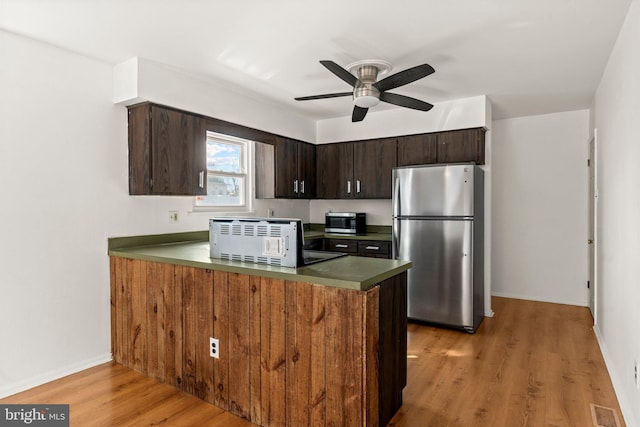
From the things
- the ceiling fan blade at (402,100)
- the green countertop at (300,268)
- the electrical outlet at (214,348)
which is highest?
the ceiling fan blade at (402,100)

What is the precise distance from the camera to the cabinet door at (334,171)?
4.69m

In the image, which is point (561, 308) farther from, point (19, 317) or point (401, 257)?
point (19, 317)

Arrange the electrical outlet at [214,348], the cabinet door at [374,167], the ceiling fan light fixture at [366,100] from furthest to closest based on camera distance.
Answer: the cabinet door at [374,167], the ceiling fan light fixture at [366,100], the electrical outlet at [214,348]

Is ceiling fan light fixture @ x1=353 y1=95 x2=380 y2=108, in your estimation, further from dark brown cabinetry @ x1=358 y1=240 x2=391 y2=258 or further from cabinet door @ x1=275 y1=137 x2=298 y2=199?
dark brown cabinetry @ x1=358 y1=240 x2=391 y2=258

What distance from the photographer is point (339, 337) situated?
5.99ft

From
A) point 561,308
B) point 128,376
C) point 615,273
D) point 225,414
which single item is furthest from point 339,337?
point 561,308

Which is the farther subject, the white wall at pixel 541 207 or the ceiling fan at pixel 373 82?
the white wall at pixel 541 207

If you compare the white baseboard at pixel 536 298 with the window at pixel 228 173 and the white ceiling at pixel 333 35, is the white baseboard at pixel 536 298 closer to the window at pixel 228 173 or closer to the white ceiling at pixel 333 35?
the white ceiling at pixel 333 35

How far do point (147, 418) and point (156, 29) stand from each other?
2359 mm

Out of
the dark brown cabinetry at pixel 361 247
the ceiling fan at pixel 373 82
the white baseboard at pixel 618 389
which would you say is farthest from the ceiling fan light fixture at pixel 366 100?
the white baseboard at pixel 618 389

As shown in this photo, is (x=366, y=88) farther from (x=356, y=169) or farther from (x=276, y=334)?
(x=356, y=169)

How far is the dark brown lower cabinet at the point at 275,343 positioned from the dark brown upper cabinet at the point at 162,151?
2.17 ft

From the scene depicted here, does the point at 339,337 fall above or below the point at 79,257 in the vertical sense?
below

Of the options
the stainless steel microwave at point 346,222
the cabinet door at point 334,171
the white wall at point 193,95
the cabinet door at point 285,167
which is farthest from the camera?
the cabinet door at point 334,171
